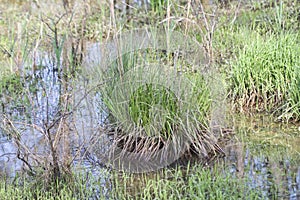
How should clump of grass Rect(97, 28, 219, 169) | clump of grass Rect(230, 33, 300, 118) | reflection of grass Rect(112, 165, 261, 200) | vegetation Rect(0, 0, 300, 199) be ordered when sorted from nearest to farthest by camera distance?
reflection of grass Rect(112, 165, 261, 200) → vegetation Rect(0, 0, 300, 199) → clump of grass Rect(97, 28, 219, 169) → clump of grass Rect(230, 33, 300, 118)

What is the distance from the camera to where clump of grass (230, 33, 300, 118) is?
5.29 m

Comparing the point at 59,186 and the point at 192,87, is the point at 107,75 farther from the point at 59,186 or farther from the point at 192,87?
the point at 59,186

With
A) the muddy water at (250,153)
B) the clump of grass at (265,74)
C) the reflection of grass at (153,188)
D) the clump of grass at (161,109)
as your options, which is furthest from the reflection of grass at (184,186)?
the clump of grass at (265,74)

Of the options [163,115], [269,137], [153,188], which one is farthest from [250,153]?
[153,188]

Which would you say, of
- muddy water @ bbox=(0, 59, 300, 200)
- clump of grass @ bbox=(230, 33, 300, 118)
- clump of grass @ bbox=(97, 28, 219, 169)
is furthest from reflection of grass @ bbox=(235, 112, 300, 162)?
clump of grass @ bbox=(97, 28, 219, 169)

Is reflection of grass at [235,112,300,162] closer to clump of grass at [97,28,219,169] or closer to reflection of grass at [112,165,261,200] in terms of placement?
clump of grass at [97,28,219,169]

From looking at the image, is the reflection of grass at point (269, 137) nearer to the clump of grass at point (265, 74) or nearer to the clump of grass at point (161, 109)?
the clump of grass at point (265, 74)

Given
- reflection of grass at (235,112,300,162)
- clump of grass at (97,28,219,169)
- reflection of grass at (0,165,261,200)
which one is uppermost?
clump of grass at (97,28,219,169)

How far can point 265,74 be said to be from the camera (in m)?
5.36

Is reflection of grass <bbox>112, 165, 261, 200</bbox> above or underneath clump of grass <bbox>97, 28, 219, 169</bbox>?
underneath

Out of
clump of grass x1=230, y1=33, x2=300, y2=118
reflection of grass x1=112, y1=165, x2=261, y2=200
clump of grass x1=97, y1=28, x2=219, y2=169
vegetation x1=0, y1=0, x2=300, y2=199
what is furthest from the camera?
clump of grass x1=230, y1=33, x2=300, y2=118

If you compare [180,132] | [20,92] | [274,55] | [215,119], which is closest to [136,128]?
Result: [180,132]

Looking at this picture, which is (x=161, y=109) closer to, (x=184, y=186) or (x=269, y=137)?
(x=184, y=186)

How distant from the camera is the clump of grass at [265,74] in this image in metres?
5.29
